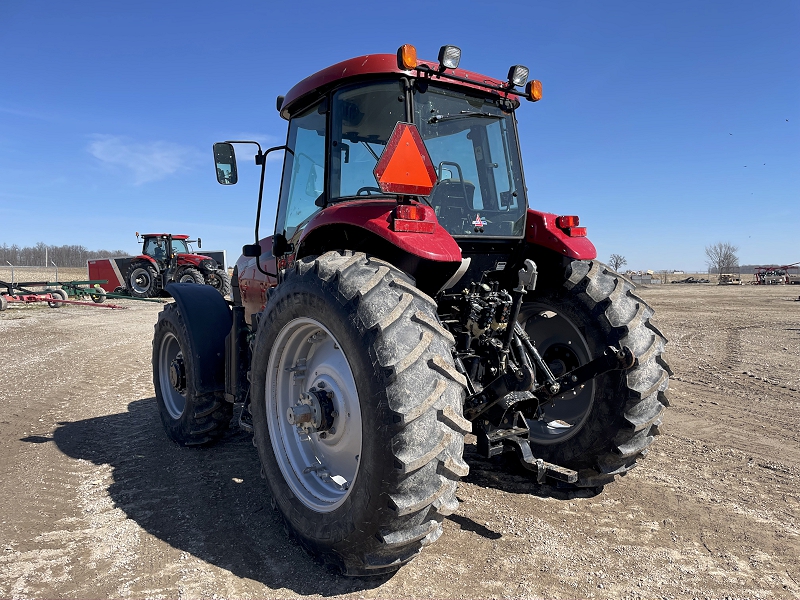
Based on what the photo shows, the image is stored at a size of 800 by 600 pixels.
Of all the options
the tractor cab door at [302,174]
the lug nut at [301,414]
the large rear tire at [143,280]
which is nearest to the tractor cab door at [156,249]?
the large rear tire at [143,280]

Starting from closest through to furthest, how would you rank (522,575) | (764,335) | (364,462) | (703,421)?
1. (364,462)
2. (522,575)
3. (703,421)
4. (764,335)

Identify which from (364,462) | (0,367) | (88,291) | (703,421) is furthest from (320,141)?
(88,291)

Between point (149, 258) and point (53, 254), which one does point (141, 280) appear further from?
point (53, 254)

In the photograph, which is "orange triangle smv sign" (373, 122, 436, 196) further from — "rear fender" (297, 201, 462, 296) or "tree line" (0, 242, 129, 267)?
"tree line" (0, 242, 129, 267)

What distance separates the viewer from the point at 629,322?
10.2 feet

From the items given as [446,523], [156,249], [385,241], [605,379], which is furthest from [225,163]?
[156,249]

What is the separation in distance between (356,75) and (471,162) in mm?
911

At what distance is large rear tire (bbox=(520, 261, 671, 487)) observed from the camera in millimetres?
3059

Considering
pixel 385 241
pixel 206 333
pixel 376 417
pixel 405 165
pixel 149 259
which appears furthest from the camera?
pixel 149 259

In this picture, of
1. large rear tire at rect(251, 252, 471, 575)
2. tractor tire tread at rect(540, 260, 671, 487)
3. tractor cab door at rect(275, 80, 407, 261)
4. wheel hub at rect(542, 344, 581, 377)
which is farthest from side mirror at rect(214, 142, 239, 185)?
wheel hub at rect(542, 344, 581, 377)

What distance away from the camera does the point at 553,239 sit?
334 centimetres

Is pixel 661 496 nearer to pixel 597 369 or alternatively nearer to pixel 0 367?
pixel 597 369

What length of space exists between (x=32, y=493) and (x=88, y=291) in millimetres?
18756

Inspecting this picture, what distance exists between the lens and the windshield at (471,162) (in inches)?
123
